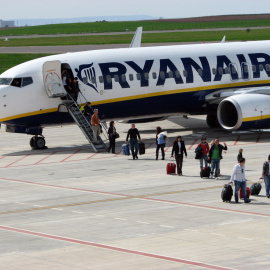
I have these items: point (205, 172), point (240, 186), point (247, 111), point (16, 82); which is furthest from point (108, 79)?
point (240, 186)

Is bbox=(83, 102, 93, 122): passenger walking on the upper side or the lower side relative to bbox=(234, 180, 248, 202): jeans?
upper

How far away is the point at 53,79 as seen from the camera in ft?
148

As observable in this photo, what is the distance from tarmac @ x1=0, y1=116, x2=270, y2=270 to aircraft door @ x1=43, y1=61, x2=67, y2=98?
336cm

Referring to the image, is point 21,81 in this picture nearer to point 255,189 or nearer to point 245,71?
point 245,71

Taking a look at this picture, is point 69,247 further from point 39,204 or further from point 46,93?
point 46,93


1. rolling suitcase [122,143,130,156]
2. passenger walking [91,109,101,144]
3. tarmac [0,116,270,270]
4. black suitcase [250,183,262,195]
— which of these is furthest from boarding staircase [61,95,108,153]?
black suitcase [250,183,262,195]

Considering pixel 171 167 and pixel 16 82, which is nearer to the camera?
pixel 171 167

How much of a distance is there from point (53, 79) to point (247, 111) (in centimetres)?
1164

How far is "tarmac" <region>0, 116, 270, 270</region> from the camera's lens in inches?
852

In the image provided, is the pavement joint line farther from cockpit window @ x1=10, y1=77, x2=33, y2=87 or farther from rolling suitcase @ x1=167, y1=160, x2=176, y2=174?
cockpit window @ x1=10, y1=77, x2=33, y2=87

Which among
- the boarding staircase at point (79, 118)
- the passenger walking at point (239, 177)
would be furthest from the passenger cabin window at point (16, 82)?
the passenger walking at point (239, 177)

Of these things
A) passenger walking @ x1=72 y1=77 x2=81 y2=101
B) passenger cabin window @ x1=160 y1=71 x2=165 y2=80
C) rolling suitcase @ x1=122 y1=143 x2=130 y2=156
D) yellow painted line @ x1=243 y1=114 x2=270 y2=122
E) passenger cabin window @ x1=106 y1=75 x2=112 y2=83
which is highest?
passenger cabin window @ x1=160 y1=71 x2=165 y2=80

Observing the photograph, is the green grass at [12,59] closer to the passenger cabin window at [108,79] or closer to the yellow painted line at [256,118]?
the passenger cabin window at [108,79]

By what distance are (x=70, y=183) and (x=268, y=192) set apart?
8.92 meters
